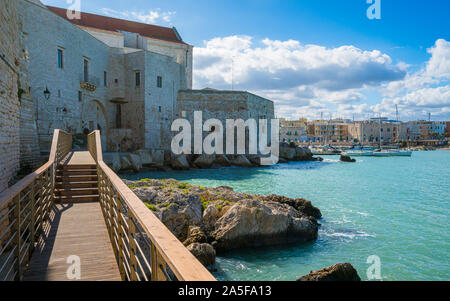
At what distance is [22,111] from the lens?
12617 mm

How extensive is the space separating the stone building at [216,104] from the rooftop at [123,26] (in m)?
8.58

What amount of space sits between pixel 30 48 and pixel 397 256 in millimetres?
22647

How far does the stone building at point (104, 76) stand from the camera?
2016 centimetres

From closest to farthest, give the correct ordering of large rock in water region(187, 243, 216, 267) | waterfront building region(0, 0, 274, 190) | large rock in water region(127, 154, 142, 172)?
1. large rock in water region(187, 243, 216, 267)
2. waterfront building region(0, 0, 274, 190)
3. large rock in water region(127, 154, 142, 172)

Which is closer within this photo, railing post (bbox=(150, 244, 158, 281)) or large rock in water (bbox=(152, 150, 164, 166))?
railing post (bbox=(150, 244, 158, 281))

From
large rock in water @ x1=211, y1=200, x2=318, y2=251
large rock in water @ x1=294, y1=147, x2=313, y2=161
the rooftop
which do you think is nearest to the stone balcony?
the rooftop

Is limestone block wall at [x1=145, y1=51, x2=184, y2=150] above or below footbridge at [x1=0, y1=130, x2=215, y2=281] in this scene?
above

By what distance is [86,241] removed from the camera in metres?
4.58

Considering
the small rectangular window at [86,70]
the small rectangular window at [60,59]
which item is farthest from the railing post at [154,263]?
the small rectangular window at [86,70]

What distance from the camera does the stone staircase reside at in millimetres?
7137

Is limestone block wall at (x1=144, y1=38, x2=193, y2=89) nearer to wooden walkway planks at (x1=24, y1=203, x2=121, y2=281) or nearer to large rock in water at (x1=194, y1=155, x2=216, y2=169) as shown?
large rock in water at (x1=194, y1=155, x2=216, y2=169)

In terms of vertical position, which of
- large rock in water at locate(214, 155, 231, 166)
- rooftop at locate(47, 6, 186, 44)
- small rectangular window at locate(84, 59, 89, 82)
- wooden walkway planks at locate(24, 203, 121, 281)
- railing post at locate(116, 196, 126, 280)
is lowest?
large rock in water at locate(214, 155, 231, 166)

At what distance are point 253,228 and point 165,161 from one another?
848 inches

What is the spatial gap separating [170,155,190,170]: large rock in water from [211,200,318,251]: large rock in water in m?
20.0
